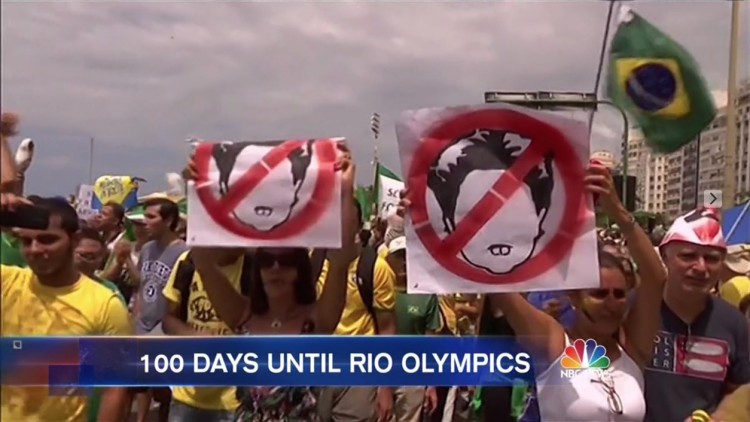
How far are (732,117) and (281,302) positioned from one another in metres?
1.42

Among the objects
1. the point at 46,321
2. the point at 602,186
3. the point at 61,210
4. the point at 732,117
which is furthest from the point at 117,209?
the point at 732,117

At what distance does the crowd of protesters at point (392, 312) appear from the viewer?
3.05 m

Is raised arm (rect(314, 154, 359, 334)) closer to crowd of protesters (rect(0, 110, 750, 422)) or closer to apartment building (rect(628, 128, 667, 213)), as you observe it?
crowd of protesters (rect(0, 110, 750, 422))

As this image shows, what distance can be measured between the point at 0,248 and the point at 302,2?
1072 mm

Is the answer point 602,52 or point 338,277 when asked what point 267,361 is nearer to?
point 338,277

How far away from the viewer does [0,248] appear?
2986 millimetres

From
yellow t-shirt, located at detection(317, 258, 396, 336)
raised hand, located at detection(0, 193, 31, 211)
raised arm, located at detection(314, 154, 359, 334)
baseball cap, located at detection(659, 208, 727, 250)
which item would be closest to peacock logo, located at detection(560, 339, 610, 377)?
baseball cap, located at detection(659, 208, 727, 250)

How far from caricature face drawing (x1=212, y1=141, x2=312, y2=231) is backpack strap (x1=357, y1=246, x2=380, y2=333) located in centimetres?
39

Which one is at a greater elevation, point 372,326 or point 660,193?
point 660,193

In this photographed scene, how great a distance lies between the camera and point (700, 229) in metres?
3.13

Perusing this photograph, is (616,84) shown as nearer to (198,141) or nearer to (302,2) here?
(302,2)

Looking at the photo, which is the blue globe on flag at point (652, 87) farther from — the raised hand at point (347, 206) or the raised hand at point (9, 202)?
the raised hand at point (9, 202)

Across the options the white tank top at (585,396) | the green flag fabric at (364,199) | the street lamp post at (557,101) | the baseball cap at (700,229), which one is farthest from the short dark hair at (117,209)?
the baseball cap at (700,229)

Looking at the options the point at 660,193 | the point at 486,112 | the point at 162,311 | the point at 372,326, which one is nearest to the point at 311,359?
the point at 372,326
